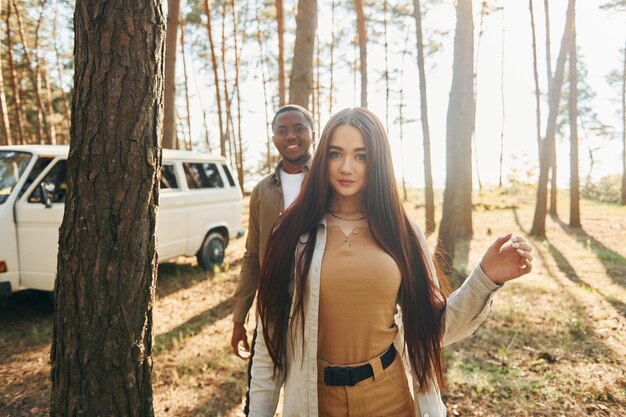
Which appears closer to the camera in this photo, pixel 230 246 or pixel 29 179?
pixel 29 179

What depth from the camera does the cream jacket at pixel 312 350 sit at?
1739 millimetres

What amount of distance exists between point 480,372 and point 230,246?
710 centimetres

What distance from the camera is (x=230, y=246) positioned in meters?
10.1

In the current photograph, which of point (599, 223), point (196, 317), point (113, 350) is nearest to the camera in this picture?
point (113, 350)

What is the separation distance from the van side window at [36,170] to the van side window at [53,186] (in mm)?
108

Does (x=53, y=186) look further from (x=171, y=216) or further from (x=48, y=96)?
(x=48, y=96)

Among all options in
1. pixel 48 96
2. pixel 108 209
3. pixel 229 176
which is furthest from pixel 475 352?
pixel 48 96

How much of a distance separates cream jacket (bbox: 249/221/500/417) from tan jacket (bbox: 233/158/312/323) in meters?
0.82

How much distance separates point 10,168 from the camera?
5137 mm

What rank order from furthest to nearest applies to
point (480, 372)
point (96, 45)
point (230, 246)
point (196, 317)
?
1. point (230, 246)
2. point (196, 317)
3. point (480, 372)
4. point (96, 45)

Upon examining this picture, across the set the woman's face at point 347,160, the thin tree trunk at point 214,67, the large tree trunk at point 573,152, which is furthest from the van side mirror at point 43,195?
the large tree trunk at point 573,152

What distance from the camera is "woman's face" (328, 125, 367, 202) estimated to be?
1.87m

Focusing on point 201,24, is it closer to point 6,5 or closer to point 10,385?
point 6,5

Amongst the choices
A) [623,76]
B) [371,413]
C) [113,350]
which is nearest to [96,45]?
[113,350]
